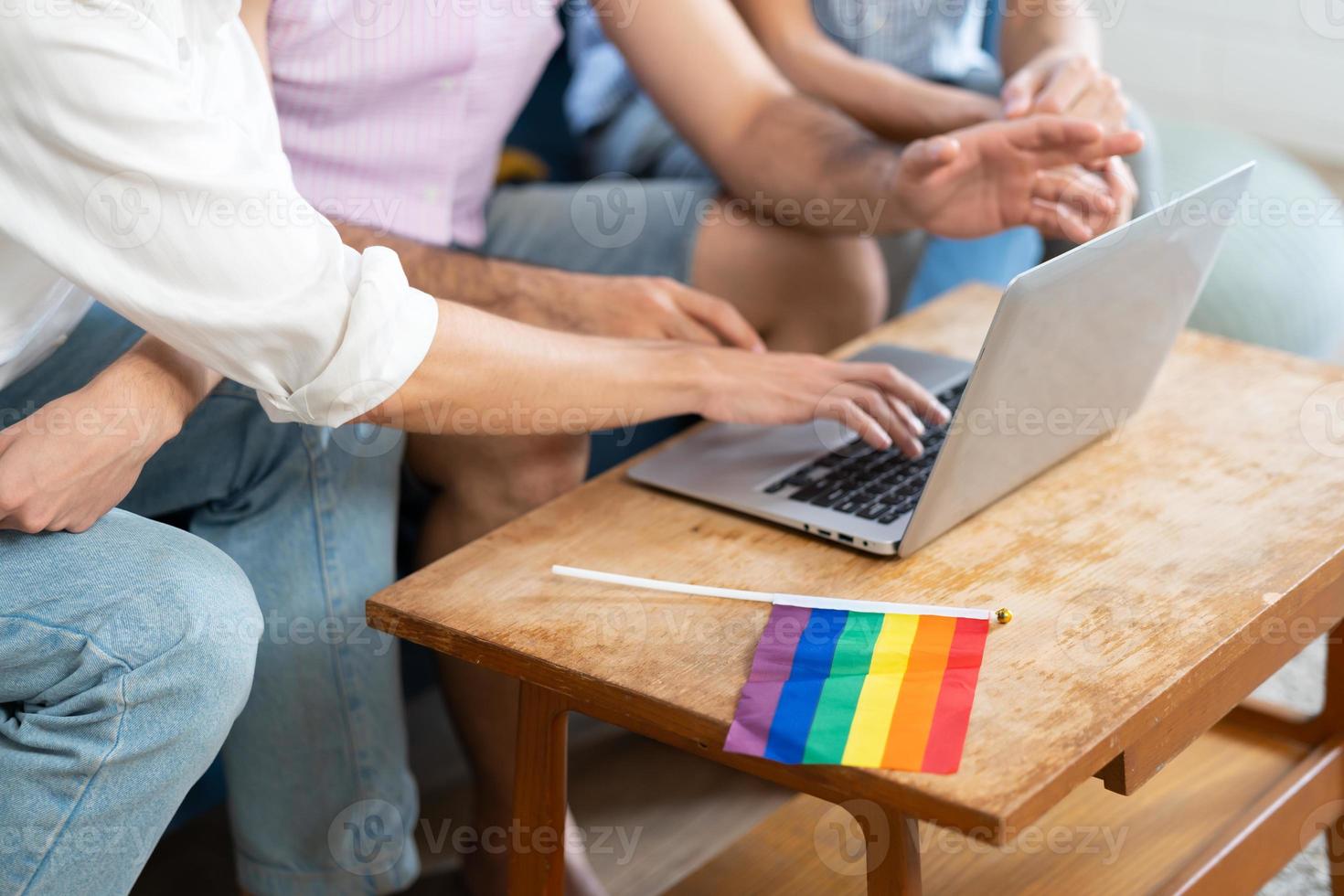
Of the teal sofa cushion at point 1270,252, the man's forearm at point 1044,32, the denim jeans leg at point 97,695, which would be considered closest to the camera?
the denim jeans leg at point 97,695

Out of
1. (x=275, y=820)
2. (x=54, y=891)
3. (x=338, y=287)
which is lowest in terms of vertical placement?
(x=275, y=820)

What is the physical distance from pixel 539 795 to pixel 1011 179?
0.61 m

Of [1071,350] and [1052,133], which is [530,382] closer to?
[1071,350]

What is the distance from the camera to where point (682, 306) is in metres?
1.10

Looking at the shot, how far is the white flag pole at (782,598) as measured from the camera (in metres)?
0.82

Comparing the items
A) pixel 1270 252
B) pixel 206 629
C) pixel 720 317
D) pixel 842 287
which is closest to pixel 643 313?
pixel 720 317

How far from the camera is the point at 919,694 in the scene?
0.74 m

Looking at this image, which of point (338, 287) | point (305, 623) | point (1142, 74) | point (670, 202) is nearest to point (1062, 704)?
point (338, 287)

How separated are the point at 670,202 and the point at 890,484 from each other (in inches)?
21.4

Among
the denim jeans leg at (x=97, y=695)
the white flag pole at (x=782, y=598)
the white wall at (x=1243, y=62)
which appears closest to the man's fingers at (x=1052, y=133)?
the white flag pole at (x=782, y=598)

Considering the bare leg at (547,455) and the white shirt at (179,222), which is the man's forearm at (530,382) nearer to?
the white shirt at (179,222)

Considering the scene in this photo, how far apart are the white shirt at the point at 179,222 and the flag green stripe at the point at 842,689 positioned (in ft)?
0.99

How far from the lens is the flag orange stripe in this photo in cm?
68

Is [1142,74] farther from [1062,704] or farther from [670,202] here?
[1062,704]
